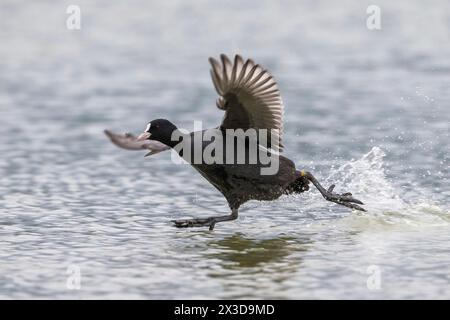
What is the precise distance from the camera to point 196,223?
10.3 meters

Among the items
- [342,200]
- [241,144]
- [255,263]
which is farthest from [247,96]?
[342,200]

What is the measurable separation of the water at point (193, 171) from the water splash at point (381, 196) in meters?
0.03

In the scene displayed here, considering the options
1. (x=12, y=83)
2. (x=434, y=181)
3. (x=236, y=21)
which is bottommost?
(x=434, y=181)

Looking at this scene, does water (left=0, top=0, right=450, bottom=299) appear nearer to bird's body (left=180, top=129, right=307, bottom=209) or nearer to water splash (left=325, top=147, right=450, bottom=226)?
water splash (left=325, top=147, right=450, bottom=226)

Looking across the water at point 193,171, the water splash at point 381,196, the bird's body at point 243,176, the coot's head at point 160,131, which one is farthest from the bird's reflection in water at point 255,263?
the water splash at point 381,196

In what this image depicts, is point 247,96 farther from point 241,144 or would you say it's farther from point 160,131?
point 160,131

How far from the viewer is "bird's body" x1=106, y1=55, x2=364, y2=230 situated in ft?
31.8

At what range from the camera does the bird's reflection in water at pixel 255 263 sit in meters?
8.34

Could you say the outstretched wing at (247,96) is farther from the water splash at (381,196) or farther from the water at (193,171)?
the water splash at (381,196)
